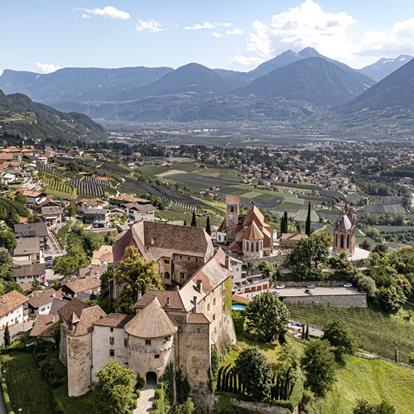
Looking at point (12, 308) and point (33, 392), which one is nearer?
point (33, 392)

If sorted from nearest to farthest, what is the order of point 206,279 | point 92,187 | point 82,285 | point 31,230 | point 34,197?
point 206,279 → point 82,285 → point 31,230 → point 34,197 → point 92,187

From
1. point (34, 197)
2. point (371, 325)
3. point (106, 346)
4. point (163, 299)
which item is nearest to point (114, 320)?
point (106, 346)

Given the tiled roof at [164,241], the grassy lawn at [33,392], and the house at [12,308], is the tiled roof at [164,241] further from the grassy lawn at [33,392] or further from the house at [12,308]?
the house at [12,308]

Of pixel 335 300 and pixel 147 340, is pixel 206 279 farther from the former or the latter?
pixel 335 300

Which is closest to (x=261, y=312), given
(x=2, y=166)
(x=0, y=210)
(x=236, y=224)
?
(x=236, y=224)

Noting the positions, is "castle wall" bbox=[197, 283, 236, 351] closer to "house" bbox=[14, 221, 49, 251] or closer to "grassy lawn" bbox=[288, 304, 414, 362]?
"grassy lawn" bbox=[288, 304, 414, 362]

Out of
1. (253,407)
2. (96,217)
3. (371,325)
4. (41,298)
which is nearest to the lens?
(253,407)
